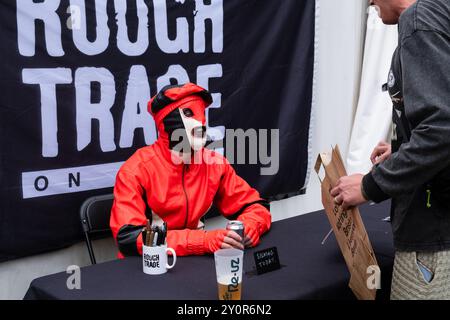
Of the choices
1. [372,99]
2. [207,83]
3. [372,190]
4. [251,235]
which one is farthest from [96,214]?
[372,99]

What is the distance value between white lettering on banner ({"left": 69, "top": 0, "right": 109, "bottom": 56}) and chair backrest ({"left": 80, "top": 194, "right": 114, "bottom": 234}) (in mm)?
529

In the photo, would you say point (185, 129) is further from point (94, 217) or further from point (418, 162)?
point (418, 162)

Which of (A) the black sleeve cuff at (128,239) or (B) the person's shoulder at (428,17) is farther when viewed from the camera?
(A) the black sleeve cuff at (128,239)

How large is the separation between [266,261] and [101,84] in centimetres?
102

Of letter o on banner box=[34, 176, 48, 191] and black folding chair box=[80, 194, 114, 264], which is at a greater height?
letter o on banner box=[34, 176, 48, 191]

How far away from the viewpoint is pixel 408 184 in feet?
3.97

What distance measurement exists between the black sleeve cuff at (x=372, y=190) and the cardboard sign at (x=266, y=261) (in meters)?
0.33

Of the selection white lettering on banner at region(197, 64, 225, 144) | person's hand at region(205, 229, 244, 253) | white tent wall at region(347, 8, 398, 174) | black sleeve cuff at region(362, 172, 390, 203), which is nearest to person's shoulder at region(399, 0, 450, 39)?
black sleeve cuff at region(362, 172, 390, 203)

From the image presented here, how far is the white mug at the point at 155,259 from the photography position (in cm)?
146

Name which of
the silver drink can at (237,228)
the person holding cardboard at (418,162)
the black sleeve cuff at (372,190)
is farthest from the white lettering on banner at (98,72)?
the black sleeve cuff at (372,190)

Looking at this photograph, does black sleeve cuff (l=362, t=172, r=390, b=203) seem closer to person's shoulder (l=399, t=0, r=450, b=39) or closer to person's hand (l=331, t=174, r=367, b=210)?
person's hand (l=331, t=174, r=367, b=210)

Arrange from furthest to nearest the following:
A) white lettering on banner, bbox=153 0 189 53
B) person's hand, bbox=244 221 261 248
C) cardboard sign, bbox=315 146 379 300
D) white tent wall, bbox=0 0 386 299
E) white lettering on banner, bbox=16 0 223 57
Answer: white tent wall, bbox=0 0 386 299
white lettering on banner, bbox=153 0 189 53
white lettering on banner, bbox=16 0 223 57
person's hand, bbox=244 221 261 248
cardboard sign, bbox=315 146 379 300

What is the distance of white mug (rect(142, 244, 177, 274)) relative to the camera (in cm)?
146

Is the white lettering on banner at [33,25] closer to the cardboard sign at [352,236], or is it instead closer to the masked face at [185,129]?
the masked face at [185,129]
